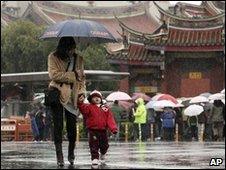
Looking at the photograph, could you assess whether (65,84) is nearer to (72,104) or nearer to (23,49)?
(72,104)

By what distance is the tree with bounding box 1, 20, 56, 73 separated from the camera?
146 feet

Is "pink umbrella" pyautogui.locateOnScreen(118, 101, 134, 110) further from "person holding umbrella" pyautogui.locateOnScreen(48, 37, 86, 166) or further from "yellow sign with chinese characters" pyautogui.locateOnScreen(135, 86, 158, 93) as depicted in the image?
"person holding umbrella" pyautogui.locateOnScreen(48, 37, 86, 166)

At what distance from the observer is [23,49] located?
1781 inches

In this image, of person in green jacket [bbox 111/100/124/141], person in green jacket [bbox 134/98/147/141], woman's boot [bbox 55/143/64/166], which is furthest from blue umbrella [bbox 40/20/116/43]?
person in green jacket [bbox 111/100/124/141]

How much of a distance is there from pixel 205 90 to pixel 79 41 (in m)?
27.3

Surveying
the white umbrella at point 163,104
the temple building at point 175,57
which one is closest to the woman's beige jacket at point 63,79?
the white umbrella at point 163,104

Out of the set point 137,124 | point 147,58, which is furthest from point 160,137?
point 147,58

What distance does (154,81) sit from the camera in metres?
38.5

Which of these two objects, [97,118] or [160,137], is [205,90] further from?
[97,118]

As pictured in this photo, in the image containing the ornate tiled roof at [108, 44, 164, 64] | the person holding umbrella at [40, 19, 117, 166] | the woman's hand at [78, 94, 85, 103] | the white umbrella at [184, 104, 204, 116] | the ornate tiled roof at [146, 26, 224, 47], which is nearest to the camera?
the person holding umbrella at [40, 19, 117, 166]

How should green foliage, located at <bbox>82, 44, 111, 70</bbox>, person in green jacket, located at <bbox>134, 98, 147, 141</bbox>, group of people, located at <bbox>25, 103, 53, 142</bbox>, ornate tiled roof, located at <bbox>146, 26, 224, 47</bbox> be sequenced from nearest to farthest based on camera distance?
group of people, located at <bbox>25, 103, 53, 142</bbox>
person in green jacket, located at <bbox>134, 98, 147, 141</bbox>
ornate tiled roof, located at <bbox>146, 26, 224, 47</bbox>
green foliage, located at <bbox>82, 44, 111, 70</bbox>

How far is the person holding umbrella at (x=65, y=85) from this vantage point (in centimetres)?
913

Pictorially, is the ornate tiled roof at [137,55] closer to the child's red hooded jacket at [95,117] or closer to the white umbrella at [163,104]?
the white umbrella at [163,104]

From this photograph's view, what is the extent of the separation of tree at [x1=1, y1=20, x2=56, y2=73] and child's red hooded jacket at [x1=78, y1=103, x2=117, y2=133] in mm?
34785
